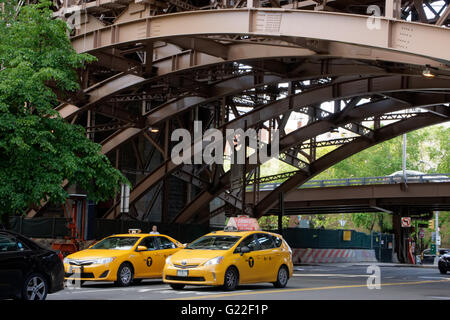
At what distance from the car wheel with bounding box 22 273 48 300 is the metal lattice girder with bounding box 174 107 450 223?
87.5 ft

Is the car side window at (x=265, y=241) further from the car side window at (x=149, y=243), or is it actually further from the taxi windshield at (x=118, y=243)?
the taxi windshield at (x=118, y=243)

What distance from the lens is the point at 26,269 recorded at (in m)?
13.0

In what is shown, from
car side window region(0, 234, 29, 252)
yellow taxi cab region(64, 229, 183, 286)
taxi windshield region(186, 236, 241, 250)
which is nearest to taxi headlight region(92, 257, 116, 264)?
yellow taxi cab region(64, 229, 183, 286)

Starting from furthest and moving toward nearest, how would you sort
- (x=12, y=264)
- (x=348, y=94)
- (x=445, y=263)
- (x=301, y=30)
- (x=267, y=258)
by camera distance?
(x=445, y=263) < (x=348, y=94) < (x=301, y=30) < (x=267, y=258) < (x=12, y=264)

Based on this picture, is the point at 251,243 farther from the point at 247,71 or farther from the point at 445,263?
the point at 445,263

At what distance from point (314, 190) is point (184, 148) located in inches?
824

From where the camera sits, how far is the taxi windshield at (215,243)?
18062 millimetres

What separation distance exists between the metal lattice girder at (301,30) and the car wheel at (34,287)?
10469 mm

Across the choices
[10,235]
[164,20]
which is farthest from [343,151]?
[10,235]

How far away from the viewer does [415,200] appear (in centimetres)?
5578

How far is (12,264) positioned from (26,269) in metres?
0.36

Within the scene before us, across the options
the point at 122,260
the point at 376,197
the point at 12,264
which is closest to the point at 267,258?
the point at 122,260

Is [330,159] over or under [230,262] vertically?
over

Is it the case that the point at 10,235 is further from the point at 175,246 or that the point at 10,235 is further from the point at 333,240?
the point at 333,240
